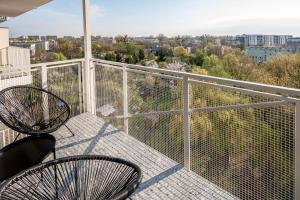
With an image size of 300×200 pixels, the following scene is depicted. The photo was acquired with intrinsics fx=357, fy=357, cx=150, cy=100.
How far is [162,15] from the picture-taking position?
32.8 meters

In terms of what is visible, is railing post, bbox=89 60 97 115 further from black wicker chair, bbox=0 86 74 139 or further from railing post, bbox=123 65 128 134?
black wicker chair, bbox=0 86 74 139

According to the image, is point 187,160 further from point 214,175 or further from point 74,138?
point 74,138

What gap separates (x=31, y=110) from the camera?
4203 millimetres

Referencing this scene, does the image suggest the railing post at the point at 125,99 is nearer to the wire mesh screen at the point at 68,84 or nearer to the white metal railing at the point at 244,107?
the white metal railing at the point at 244,107

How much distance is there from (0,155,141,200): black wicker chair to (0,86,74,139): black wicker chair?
140 cm

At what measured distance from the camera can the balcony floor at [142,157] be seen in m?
3.25

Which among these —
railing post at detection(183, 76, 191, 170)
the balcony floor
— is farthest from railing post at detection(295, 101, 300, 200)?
railing post at detection(183, 76, 191, 170)

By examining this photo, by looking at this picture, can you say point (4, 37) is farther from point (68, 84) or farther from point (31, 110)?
point (31, 110)

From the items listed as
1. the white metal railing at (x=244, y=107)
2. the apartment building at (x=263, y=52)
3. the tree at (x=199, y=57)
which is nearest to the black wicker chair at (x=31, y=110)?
the white metal railing at (x=244, y=107)

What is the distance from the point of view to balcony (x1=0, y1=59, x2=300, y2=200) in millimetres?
2852

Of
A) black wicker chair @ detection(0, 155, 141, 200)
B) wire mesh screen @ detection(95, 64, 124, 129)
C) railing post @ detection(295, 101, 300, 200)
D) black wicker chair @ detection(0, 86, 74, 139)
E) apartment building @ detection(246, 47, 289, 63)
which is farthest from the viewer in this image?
apartment building @ detection(246, 47, 289, 63)

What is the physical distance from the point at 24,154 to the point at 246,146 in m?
1.93

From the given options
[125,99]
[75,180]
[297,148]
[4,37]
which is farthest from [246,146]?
[4,37]

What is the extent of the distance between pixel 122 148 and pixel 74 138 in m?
0.78
